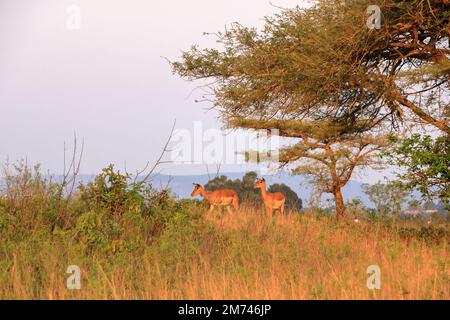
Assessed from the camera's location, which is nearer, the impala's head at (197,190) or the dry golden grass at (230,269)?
the dry golden grass at (230,269)

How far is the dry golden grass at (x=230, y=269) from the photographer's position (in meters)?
7.62

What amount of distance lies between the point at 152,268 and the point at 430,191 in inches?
326

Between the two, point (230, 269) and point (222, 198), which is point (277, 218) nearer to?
point (222, 198)

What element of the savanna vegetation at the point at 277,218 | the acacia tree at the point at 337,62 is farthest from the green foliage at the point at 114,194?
the acacia tree at the point at 337,62

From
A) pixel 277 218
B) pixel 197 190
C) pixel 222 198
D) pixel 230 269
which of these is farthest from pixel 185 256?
pixel 197 190

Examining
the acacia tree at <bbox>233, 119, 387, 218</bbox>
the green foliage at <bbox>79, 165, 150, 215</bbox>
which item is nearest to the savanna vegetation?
the green foliage at <bbox>79, 165, 150, 215</bbox>

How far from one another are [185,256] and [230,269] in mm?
1060

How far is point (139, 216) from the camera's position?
12266 millimetres

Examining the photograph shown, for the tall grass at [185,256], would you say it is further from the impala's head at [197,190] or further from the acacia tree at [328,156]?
the acacia tree at [328,156]

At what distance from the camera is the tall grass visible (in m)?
7.77

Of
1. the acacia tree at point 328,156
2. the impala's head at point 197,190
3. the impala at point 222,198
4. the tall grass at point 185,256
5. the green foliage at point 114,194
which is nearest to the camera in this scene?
the tall grass at point 185,256

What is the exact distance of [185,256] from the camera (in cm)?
967

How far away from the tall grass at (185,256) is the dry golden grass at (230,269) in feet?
0.07

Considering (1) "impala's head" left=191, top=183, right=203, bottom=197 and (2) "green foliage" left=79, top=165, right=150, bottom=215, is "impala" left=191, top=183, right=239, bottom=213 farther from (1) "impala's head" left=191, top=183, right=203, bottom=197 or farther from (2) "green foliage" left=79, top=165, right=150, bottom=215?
(2) "green foliage" left=79, top=165, right=150, bottom=215
